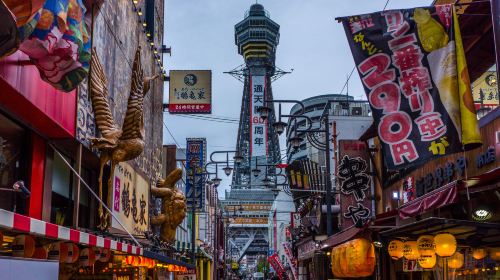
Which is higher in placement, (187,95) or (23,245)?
(187,95)

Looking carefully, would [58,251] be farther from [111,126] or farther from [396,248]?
[396,248]

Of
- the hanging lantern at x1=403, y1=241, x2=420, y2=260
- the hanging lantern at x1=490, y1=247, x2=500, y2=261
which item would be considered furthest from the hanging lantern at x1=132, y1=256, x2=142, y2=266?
the hanging lantern at x1=490, y1=247, x2=500, y2=261

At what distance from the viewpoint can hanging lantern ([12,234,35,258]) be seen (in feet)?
25.8

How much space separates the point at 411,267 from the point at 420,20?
6676 mm

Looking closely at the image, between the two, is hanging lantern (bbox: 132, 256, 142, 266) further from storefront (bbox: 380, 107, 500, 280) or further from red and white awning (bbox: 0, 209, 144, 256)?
storefront (bbox: 380, 107, 500, 280)

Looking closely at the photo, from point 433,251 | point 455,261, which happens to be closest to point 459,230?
point 433,251

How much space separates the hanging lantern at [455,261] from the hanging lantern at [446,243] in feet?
4.50

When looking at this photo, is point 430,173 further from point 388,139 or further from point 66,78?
point 66,78

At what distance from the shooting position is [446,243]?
1147 cm

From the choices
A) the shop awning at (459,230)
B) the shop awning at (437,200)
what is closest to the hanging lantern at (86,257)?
the shop awning at (459,230)

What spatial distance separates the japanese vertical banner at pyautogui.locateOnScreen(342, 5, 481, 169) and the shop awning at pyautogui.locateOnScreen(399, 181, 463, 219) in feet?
2.17

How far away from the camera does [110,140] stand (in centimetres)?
1527

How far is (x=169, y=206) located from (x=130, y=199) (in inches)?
202

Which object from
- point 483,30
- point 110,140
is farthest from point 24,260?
point 483,30
